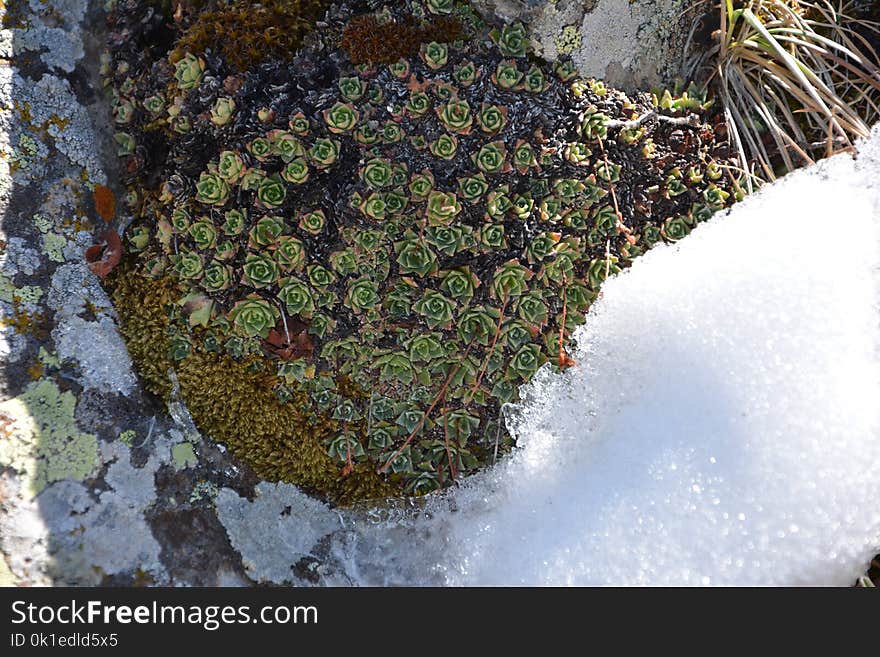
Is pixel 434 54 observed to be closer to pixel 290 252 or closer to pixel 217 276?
pixel 290 252

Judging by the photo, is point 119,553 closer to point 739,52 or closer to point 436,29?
point 436,29

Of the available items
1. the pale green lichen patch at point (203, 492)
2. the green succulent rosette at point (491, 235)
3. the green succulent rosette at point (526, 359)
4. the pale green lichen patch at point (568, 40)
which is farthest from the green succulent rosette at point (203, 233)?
the pale green lichen patch at point (568, 40)

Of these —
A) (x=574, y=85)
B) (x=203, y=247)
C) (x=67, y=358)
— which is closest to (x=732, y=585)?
(x=574, y=85)

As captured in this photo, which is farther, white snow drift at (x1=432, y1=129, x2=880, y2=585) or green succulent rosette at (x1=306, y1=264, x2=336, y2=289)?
green succulent rosette at (x1=306, y1=264, x2=336, y2=289)

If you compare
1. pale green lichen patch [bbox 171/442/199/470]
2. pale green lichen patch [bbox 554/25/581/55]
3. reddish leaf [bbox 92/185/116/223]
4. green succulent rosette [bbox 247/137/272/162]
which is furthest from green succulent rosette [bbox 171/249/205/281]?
pale green lichen patch [bbox 554/25/581/55]

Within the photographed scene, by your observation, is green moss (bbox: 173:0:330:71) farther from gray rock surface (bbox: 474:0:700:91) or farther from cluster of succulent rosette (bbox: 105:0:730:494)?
gray rock surface (bbox: 474:0:700:91)
